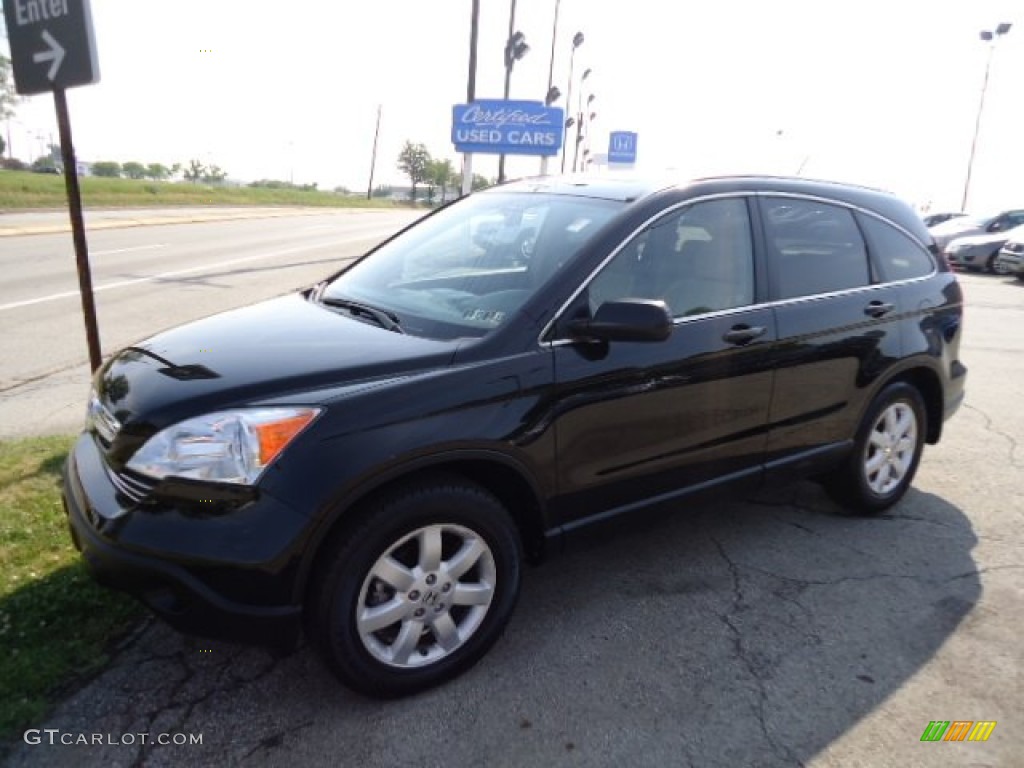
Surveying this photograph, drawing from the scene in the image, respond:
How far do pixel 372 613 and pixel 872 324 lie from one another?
2858 mm

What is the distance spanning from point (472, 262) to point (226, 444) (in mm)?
1509

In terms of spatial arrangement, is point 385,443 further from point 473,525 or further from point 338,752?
point 338,752

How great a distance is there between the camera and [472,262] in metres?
3.55

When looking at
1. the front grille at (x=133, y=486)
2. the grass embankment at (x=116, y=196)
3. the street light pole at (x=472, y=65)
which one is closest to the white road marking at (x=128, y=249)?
the street light pole at (x=472, y=65)

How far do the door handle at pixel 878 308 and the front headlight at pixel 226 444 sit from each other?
113 inches

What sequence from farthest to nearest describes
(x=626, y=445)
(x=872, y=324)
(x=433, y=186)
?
(x=433, y=186) → (x=872, y=324) → (x=626, y=445)

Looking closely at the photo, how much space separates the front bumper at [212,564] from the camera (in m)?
2.36

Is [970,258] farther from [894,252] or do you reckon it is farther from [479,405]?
[479,405]

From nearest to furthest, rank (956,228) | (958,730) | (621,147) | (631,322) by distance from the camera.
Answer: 1. (958,730)
2. (631,322)
3. (956,228)
4. (621,147)

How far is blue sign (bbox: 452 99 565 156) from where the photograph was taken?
2439cm

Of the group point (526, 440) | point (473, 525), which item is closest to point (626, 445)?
point (526, 440)

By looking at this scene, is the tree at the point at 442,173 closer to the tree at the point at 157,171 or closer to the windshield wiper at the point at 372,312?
the tree at the point at 157,171

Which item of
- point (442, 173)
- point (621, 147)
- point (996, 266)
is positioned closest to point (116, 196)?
point (621, 147)

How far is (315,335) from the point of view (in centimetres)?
298
